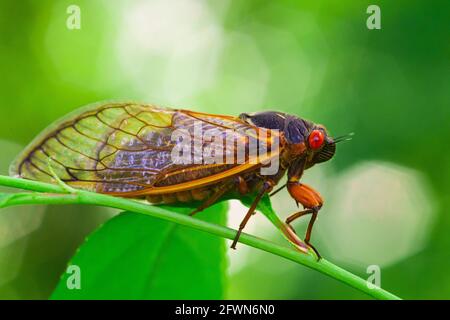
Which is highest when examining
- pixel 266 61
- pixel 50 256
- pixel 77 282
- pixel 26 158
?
pixel 266 61

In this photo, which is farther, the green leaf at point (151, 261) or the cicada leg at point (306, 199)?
the cicada leg at point (306, 199)

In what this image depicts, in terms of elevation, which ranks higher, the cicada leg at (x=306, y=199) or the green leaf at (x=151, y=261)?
the cicada leg at (x=306, y=199)

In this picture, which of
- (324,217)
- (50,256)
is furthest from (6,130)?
(324,217)

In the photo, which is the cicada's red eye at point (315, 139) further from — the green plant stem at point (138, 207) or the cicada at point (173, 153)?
the green plant stem at point (138, 207)

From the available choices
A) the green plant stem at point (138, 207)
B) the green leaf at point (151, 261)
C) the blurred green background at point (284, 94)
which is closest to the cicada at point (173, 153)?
the green leaf at point (151, 261)

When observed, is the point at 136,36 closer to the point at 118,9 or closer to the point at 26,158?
the point at 118,9

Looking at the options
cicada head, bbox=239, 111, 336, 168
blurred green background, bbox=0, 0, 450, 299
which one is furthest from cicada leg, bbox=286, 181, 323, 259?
blurred green background, bbox=0, 0, 450, 299
